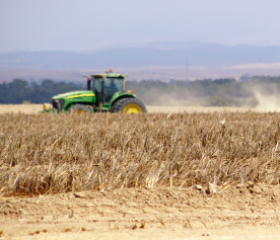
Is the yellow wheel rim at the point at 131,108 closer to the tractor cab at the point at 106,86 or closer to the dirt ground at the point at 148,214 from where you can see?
the tractor cab at the point at 106,86

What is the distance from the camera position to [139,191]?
367cm

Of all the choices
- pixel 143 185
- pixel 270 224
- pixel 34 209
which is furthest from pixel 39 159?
pixel 270 224

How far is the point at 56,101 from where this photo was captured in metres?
11.2

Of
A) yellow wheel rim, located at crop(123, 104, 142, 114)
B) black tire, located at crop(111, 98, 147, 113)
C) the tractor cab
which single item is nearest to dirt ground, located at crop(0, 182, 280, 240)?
black tire, located at crop(111, 98, 147, 113)

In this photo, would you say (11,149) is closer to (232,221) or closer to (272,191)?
(232,221)

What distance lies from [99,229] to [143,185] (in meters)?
0.80

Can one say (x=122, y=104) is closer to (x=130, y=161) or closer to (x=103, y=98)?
(x=103, y=98)

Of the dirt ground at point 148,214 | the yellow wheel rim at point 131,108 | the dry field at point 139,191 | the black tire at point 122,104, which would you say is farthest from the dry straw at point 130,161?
the yellow wheel rim at point 131,108

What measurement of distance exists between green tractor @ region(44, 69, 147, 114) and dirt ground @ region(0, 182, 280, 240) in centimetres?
755

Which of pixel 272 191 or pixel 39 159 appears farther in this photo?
pixel 39 159

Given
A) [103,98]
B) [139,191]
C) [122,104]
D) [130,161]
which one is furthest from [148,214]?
[103,98]

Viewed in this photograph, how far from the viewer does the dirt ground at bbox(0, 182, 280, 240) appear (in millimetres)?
3039

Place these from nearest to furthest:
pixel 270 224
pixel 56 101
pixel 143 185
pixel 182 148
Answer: pixel 270 224
pixel 143 185
pixel 182 148
pixel 56 101

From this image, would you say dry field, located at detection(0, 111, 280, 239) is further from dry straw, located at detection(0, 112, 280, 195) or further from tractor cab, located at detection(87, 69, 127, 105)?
tractor cab, located at detection(87, 69, 127, 105)
